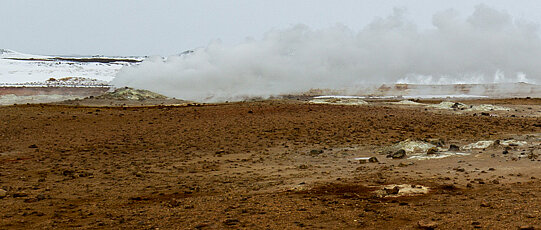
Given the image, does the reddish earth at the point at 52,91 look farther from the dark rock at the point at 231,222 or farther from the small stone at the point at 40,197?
the dark rock at the point at 231,222

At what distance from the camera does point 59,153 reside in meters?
12.6

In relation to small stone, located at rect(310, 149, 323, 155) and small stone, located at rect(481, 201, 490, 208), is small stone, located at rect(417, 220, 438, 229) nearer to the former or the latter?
small stone, located at rect(481, 201, 490, 208)

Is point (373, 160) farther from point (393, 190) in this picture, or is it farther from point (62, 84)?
point (62, 84)

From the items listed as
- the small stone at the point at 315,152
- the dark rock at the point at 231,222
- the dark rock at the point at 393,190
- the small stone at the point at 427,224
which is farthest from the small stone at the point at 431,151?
the dark rock at the point at 231,222

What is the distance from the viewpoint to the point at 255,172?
9.67 metres

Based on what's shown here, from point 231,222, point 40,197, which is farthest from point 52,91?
point 231,222

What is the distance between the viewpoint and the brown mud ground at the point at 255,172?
6.15 metres

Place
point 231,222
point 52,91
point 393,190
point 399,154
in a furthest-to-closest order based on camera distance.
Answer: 1. point 52,91
2. point 399,154
3. point 393,190
4. point 231,222

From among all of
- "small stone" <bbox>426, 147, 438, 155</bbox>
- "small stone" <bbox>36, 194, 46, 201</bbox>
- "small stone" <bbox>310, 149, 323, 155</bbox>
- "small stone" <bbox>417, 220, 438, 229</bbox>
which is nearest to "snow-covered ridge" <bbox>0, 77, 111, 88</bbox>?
"small stone" <bbox>310, 149, 323, 155</bbox>

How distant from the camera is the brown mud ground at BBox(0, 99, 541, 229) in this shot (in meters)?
6.15

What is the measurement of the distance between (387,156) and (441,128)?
4.96 metres

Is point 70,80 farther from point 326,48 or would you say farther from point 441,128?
point 441,128

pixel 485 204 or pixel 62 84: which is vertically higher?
pixel 62 84

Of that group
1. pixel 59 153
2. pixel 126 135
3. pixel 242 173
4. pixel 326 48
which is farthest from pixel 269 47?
pixel 242 173
